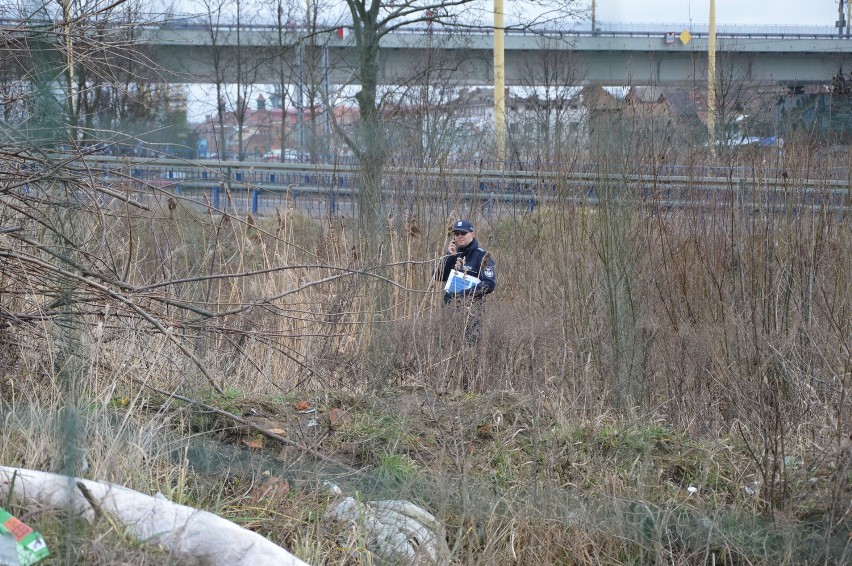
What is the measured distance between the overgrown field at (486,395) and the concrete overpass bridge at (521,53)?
322 inches

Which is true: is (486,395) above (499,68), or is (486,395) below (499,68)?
below

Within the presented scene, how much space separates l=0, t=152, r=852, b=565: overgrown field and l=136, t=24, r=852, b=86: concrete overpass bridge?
322 inches

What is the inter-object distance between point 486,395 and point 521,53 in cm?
2341

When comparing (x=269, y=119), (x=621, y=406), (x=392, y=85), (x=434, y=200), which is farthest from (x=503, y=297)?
(x=269, y=119)

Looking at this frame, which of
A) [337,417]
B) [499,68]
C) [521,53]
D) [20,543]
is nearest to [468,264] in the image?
[337,417]

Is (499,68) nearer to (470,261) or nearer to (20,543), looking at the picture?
(470,261)

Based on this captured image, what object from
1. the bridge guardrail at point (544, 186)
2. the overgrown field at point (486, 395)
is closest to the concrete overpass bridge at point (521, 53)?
the bridge guardrail at point (544, 186)

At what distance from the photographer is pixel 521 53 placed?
27656 millimetres

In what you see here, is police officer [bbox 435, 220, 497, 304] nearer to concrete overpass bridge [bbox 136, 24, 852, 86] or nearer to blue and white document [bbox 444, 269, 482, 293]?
blue and white document [bbox 444, 269, 482, 293]

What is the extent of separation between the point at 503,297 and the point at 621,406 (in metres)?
2.37

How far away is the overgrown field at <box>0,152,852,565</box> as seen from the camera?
12.7 feet

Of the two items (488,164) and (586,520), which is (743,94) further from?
(586,520)

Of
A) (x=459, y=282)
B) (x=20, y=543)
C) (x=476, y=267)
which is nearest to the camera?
(x=20, y=543)

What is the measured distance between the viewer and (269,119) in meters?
25.4
